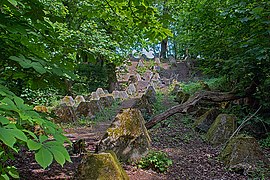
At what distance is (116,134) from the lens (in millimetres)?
4574

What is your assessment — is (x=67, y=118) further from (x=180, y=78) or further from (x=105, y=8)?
(x=180, y=78)

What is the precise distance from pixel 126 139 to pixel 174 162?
100 centimetres

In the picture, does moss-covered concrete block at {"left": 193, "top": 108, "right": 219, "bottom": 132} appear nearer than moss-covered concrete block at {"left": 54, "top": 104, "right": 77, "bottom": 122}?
Yes

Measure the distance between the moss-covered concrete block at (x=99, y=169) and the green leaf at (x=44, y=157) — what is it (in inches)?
85.2

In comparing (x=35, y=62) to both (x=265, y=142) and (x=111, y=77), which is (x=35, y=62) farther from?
(x=111, y=77)

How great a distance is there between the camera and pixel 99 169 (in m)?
3.09

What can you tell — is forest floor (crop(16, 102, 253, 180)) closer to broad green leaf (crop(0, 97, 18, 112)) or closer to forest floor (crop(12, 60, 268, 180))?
forest floor (crop(12, 60, 268, 180))

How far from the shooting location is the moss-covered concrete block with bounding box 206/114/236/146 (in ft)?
18.3

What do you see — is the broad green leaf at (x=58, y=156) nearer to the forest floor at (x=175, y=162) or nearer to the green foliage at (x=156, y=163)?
the forest floor at (x=175, y=162)

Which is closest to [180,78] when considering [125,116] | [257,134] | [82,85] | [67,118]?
[82,85]

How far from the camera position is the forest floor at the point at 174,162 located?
391 cm

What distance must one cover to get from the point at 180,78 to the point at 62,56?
61.2ft

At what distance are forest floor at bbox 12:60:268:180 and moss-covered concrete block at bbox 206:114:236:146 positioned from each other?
0.22 m

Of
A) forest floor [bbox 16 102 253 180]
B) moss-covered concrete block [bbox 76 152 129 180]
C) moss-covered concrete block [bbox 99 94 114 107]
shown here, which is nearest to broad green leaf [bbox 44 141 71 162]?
moss-covered concrete block [bbox 76 152 129 180]
